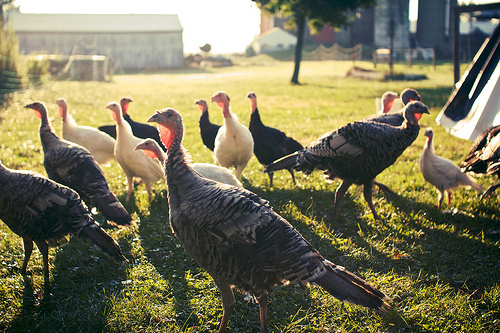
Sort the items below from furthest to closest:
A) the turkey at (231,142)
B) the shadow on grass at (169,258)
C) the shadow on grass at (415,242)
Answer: the turkey at (231,142) < the shadow on grass at (415,242) < the shadow on grass at (169,258)

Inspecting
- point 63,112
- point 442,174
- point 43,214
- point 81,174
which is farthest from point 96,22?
point 442,174

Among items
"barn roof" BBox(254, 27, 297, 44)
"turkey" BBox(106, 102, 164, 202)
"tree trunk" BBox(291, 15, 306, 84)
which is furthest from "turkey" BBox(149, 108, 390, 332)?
"barn roof" BBox(254, 27, 297, 44)

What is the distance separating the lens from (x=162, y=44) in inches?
1533

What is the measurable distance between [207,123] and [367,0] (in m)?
15.9

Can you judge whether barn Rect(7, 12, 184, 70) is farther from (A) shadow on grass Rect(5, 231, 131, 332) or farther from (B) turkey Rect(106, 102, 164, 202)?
(A) shadow on grass Rect(5, 231, 131, 332)

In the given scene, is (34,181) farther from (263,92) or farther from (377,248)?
(263,92)

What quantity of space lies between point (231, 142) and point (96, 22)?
38874 millimetres

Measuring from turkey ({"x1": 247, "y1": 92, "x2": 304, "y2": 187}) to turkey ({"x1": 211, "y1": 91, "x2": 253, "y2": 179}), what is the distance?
0.54 metres

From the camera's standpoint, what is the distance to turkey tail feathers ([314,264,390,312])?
9.41 ft

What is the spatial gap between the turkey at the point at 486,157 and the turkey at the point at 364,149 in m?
1.07

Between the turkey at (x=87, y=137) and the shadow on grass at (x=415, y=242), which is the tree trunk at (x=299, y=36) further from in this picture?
the shadow on grass at (x=415, y=242)

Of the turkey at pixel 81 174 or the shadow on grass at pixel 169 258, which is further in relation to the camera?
the turkey at pixel 81 174

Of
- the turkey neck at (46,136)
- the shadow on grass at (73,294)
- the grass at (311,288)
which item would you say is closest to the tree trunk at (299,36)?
the grass at (311,288)

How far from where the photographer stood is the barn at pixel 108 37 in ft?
120
